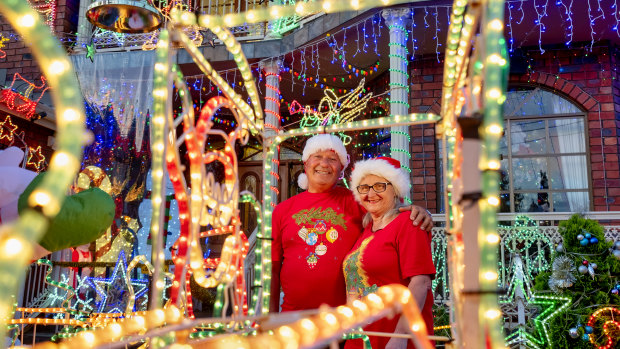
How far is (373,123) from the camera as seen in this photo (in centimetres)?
227

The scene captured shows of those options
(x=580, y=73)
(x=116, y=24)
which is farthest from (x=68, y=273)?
(x=580, y=73)

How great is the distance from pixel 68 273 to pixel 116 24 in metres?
4.62

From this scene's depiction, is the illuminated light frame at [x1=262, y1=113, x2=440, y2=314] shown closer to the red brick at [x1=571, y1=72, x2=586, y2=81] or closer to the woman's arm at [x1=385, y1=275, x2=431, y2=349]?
the woman's arm at [x1=385, y1=275, x2=431, y2=349]

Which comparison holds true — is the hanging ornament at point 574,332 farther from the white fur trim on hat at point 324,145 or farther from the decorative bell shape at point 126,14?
the decorative bell shape at point 126,14

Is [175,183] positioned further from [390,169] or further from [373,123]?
[390,169]

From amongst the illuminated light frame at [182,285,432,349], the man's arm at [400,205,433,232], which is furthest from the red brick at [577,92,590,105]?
the illuminated light frame at [182,285,432,349]

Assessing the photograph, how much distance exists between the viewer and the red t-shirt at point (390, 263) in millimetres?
2336

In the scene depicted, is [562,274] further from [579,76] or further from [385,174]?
[579,76]

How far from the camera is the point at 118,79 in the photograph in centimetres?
825

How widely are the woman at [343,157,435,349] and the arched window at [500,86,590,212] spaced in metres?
5.22

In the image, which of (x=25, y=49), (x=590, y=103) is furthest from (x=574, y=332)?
(x=25, y=49)

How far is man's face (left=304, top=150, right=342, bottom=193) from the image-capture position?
9.80ft

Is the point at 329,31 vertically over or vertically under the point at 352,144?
over

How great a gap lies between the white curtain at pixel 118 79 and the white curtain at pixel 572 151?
242 inches
